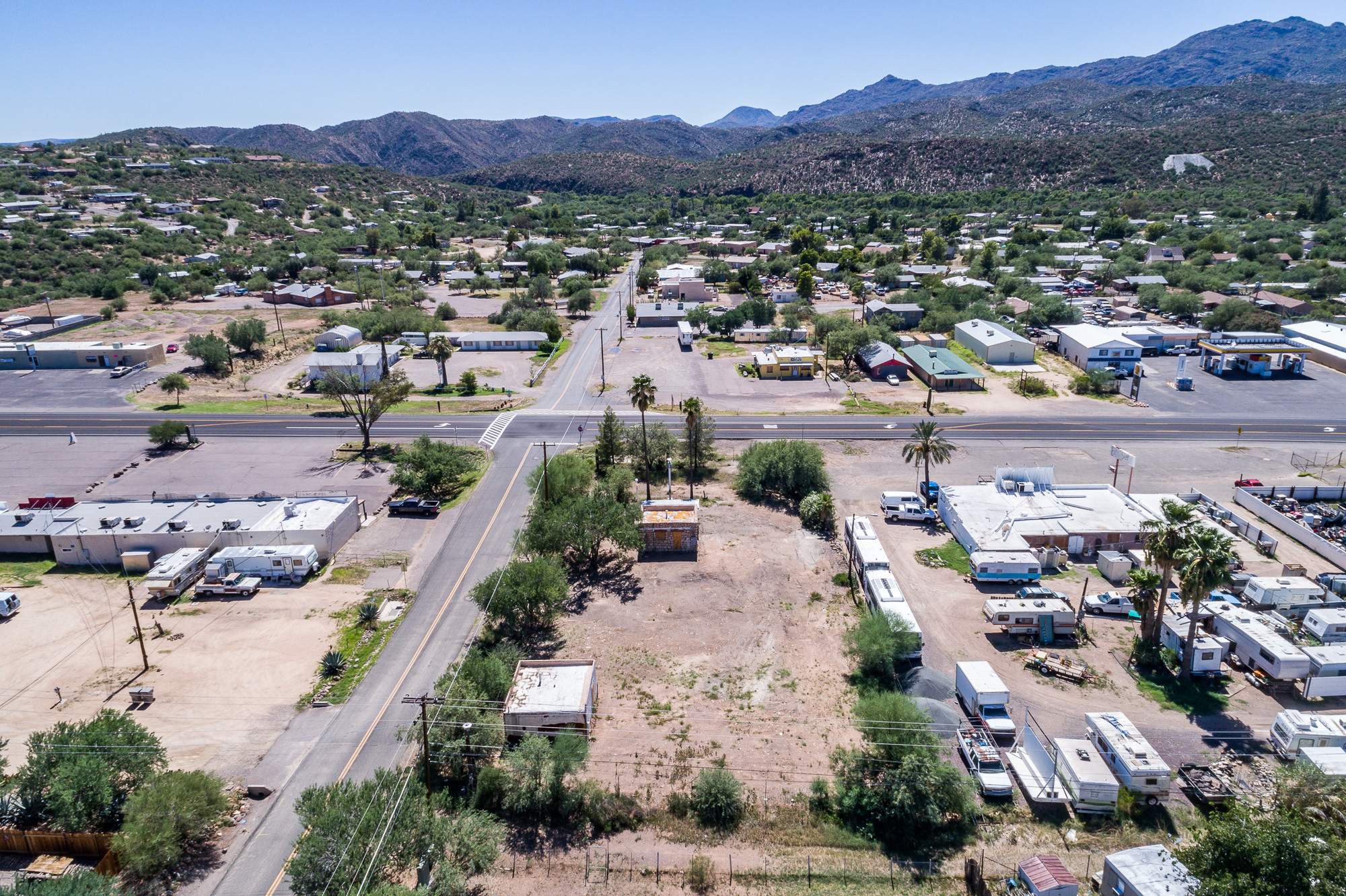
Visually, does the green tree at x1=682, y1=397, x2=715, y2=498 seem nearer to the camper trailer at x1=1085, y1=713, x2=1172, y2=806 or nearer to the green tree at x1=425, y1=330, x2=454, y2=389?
the camper trailer at x1=1085, y1=713, x2=1172, y2=806

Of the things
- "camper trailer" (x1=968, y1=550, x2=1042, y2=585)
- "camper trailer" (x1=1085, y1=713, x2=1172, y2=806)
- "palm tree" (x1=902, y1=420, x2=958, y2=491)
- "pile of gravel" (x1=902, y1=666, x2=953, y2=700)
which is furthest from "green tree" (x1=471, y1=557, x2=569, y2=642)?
"palm tree" (x1=902, y1=420, x2=958, y2=491)

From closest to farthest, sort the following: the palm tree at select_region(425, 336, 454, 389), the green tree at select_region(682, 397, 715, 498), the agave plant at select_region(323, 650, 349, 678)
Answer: the agave plant at select_region(323, 650, 349, 678)
the green tree at select_region(682, 397, 715, 498)
the palm tree at select_region(425, 336, 454, 389)

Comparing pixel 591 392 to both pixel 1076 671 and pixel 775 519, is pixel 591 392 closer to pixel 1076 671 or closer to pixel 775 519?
pixel 775 519

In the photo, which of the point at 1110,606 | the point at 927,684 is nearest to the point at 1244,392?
the point at 1110,606

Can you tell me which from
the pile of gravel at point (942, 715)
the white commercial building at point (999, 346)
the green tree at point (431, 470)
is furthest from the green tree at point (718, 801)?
the white commercial building at point (999, 346)

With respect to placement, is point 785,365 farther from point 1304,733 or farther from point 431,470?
point 1304,733

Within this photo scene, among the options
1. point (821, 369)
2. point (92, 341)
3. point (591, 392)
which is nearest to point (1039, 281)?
point (821, 369)
